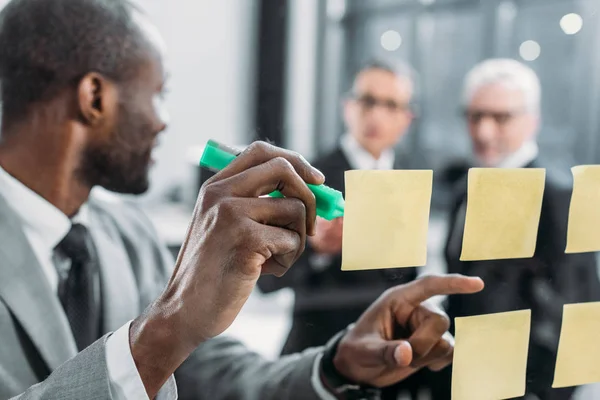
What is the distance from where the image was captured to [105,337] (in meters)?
0.40

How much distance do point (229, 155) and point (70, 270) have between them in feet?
0.71

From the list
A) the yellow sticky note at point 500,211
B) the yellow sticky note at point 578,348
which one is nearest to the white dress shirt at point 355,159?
the yellow sticky note at point 500,211

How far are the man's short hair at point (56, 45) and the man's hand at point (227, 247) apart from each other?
168mm

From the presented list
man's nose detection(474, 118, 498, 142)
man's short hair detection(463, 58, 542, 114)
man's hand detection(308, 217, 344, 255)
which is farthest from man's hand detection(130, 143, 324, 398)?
man's short hair detection(463, 58, 542, 114)

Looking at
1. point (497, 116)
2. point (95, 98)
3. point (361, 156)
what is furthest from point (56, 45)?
point (497, 116)

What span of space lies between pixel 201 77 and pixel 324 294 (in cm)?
25

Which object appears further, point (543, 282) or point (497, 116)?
point (497, 116)

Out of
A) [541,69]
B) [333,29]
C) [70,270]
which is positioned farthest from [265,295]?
[541,69]

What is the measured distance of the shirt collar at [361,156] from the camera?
58cm

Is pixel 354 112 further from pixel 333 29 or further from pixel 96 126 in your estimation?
pixel 96 126

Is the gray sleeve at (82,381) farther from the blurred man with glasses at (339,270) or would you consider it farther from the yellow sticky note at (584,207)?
the yellow sticky note at (584,207)

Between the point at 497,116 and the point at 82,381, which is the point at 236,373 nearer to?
the point at 82,381

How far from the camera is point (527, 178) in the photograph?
19.1 inches

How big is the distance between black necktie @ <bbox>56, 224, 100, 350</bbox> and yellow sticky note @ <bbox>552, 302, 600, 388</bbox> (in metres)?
0.40
